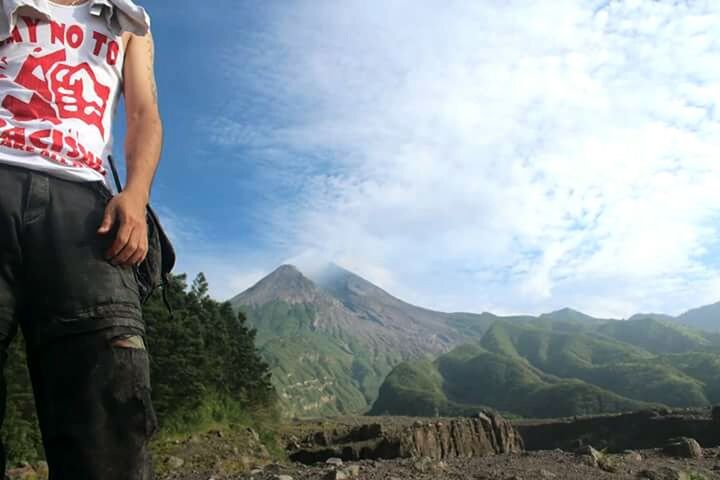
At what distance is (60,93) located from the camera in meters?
1.99

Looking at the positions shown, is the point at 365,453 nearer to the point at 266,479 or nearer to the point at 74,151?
the point at 266,479

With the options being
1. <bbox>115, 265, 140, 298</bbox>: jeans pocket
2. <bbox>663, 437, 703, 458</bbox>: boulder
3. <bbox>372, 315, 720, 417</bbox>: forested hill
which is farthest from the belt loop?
<bbox>372, 315, 720, 417</bbox>: forested hill

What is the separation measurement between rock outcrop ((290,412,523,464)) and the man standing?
11.8 meters

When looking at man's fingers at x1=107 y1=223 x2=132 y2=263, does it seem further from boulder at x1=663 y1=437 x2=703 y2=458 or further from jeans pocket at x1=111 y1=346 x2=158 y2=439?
boulder at x1=663 y1=437 x2=703 y2=458

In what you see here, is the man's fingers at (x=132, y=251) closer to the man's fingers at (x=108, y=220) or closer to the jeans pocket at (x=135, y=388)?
the man's fingers at (x=108, y=220)

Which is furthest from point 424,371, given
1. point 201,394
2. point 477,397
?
point 201,394

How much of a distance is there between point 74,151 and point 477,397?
578 ft

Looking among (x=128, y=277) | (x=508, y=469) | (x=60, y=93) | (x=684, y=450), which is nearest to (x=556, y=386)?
(x=684, y=450)

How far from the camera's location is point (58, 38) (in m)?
2.06

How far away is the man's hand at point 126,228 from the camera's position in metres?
1.86

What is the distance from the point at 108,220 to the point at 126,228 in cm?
6

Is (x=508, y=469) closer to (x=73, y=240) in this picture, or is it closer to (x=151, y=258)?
(x=151, y=258)

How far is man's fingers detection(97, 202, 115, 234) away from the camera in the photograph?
1853mm

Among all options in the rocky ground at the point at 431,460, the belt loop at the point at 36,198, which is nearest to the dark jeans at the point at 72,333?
the belt loop at the point at 36,198
